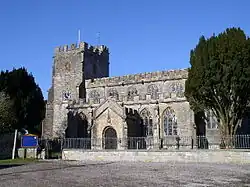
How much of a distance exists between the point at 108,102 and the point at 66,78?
14752mm

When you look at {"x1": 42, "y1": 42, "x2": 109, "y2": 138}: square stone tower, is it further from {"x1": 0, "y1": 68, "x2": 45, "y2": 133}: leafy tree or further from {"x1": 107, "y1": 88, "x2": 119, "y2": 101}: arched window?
{"x1": 107, "y1": 88, "x2": 119, "y2": 101}: arched window

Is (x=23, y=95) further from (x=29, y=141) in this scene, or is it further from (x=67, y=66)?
(x=29, y=141)

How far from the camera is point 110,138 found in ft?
93.7

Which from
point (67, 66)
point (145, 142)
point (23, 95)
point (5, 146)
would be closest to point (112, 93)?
point (67, 66)

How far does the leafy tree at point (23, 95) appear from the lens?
3528cm

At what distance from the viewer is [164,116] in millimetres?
31375

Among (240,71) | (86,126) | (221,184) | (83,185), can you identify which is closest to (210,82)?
(240,71)

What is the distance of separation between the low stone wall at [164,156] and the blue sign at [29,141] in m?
2.74

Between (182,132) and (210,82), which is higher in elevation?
(210,82)

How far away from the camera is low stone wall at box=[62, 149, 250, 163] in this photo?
19125 mm

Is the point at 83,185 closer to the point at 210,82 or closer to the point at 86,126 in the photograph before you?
the point at 210,82

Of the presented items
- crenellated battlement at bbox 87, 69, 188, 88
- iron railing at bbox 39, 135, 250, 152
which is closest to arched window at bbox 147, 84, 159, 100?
crenellated battlement at bbox 87, 69, 188, 88

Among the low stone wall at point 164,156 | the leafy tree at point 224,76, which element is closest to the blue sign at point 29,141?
the low stone wall at point 164,156

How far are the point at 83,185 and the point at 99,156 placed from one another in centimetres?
1312
